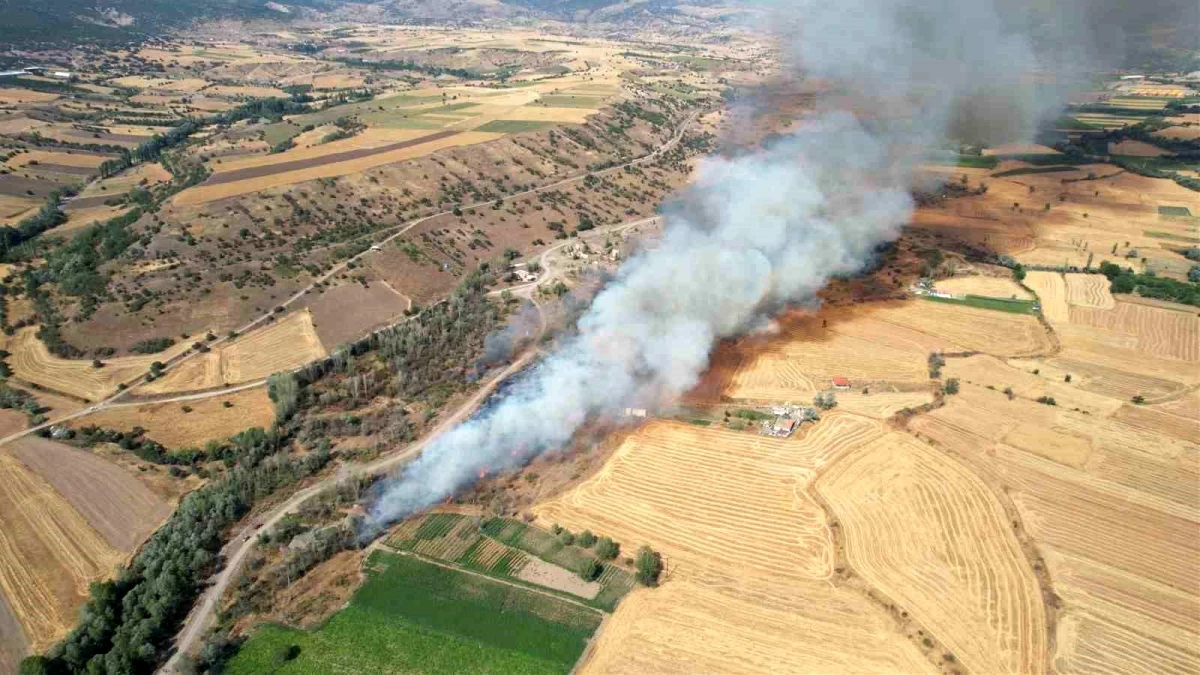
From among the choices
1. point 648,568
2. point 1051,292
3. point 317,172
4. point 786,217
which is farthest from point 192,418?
point 1051,292

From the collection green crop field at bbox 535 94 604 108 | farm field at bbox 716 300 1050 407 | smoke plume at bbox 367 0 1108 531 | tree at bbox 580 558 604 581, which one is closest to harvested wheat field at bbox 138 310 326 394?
smoke plume at bbox 367 0 1108 531

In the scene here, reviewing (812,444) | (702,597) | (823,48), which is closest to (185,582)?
(702,597)

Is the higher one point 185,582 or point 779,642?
point 185,582

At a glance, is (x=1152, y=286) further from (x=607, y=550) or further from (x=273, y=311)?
(x=273, y=311)

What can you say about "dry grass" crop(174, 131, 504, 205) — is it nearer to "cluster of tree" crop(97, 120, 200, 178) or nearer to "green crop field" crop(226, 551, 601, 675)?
"cluster of tree" crop(97, 120, 200, 178)

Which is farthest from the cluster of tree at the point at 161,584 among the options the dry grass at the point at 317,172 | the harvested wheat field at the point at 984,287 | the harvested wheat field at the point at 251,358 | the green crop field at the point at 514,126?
the green crop field at the point at 514,126

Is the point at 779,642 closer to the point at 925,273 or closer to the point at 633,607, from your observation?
the point at 633,607
